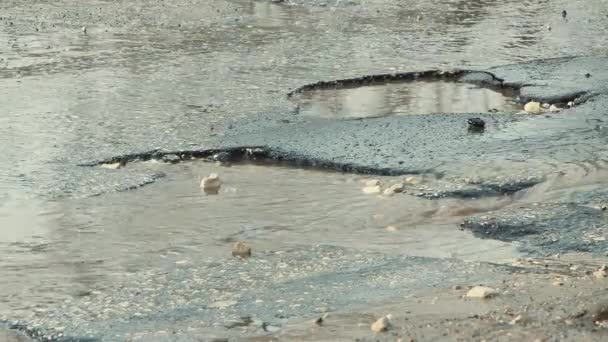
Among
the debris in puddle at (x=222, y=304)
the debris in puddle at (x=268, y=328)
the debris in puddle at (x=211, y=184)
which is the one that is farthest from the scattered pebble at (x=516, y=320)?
the debris in puddle at (x=211, y=184)

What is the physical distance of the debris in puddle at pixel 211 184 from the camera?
554 cm

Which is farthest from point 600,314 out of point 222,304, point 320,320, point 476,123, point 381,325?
point 476,123

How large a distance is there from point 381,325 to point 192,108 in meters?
3.95

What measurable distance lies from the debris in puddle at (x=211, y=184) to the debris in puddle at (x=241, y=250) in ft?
3.27

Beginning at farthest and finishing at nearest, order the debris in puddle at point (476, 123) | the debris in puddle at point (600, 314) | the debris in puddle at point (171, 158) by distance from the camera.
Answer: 1. the debris in puddle at point (476, 123)
2. the debris in puddle at point (171, 158)
3. the debris in puddle at point (600, 314)

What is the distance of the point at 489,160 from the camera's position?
225 inches

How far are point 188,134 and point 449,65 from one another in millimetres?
2864

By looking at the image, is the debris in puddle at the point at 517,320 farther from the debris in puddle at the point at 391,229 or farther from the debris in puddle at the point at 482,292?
the debris in puddle at the point at 391,229

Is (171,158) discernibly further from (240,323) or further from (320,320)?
(320,320)

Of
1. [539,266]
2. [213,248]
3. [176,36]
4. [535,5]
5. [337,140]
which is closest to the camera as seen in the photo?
[539,266]

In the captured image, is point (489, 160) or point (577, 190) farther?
point (489, 160)

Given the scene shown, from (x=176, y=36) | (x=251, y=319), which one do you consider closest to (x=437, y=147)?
(x=251, y=319)

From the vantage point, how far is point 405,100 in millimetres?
7438

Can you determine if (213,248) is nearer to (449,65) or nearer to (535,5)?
(449,65)
